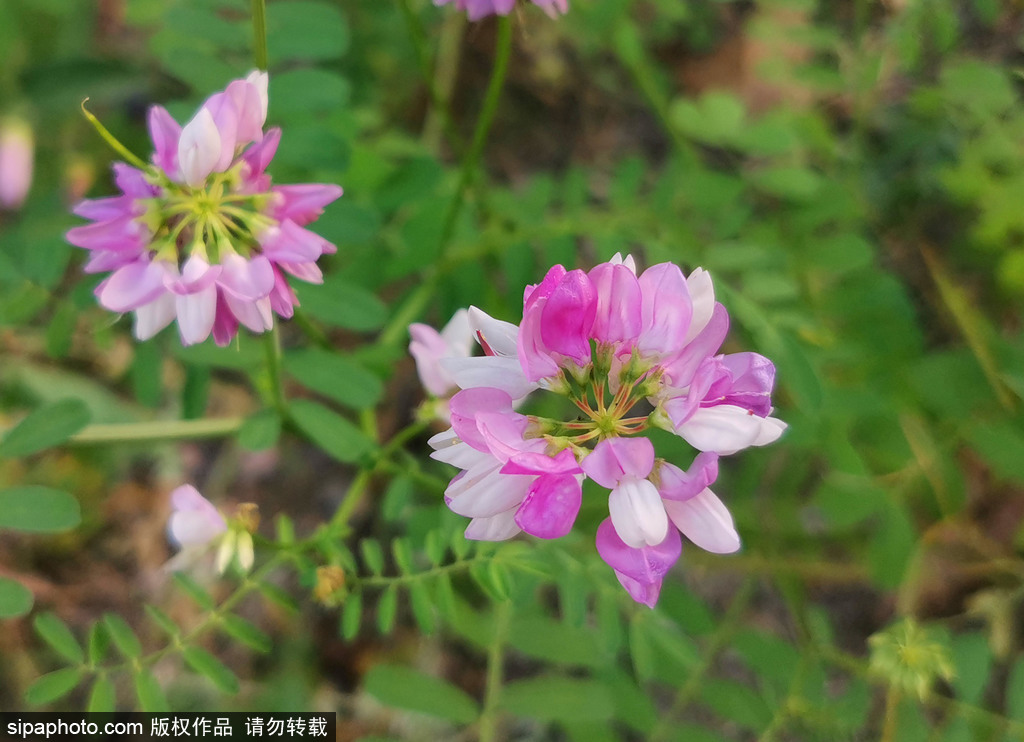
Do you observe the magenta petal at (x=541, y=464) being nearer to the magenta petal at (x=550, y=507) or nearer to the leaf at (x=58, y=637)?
the magenta petal at (x=550, y=507)

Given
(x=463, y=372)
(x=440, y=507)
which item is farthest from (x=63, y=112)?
(x=463, y=372)

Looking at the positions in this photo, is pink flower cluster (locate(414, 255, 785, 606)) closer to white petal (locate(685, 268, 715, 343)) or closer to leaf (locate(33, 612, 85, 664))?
white petal (locate(685, 268, 715, 343))

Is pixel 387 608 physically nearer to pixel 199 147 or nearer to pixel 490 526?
pixel 490 526

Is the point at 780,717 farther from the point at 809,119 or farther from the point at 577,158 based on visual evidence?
the point at 577,158

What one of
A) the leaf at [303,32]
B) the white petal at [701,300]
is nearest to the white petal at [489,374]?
the white petal at [701,300]

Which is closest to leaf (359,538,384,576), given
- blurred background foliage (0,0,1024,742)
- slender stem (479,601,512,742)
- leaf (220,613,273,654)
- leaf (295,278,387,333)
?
blurred background foliage (0,0,1024,742)

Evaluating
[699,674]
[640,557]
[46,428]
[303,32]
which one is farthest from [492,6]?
[699,674]
